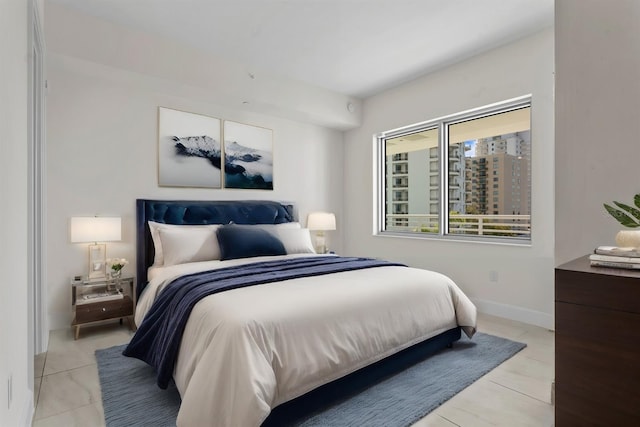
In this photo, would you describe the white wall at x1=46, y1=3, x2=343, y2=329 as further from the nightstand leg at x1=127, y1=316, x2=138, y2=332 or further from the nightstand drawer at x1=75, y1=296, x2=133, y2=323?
the nightstand leg at x1=127, y1=316, x2=138, y2=332

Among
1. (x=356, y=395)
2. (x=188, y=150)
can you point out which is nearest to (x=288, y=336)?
(x=356, y=395)

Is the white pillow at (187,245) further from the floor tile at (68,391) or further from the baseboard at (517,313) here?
the baseboard at (517,313)

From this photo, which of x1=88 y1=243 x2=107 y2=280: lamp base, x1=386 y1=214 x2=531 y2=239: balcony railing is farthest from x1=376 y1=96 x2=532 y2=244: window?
x1=88 y1=243 x2=107 y2=280: lamp base

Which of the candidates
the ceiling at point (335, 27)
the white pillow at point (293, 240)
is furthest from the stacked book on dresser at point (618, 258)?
the white pillow at point (293, 240)

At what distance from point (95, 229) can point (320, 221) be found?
258cm

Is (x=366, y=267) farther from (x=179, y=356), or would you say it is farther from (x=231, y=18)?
(x=231, y=18)

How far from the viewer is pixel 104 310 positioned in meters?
2.97

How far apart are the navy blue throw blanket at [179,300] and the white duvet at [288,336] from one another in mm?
61

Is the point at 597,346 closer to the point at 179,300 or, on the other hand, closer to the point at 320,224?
the point at 179,300

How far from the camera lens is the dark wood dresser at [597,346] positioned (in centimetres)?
105

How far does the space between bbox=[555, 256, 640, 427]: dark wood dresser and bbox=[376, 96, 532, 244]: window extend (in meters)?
2.56

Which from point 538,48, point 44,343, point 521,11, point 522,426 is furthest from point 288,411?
point 538,48

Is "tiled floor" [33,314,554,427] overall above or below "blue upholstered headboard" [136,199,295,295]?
below

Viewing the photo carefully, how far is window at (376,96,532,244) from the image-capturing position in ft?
11.6
